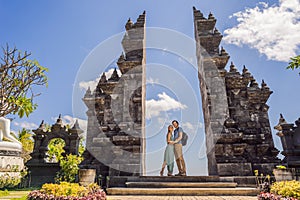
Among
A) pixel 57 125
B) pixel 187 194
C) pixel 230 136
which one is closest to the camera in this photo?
pixel 187 194

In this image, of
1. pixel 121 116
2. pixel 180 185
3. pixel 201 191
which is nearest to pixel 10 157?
pixel 121 116

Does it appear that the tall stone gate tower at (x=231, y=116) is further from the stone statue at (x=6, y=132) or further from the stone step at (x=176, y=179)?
the stone statue at (x=6, y=132)

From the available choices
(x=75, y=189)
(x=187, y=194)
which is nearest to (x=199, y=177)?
(x=187, y=194)

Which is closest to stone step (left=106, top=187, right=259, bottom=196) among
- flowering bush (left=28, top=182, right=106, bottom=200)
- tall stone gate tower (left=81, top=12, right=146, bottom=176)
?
tall stone gate tower (left=81, top=12, right=146, bottom=176)

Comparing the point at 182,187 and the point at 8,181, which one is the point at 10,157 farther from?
the point at 182,187

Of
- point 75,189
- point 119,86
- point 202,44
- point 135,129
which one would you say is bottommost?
point 75,189

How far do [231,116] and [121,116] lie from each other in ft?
16.9

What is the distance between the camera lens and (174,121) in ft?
31.9

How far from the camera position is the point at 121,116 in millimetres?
10320

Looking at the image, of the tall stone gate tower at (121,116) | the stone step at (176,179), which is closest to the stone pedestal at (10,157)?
the tall stone gate tower at (121,116)

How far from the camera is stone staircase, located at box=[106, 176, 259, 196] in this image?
702cm

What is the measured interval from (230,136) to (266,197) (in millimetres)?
4599

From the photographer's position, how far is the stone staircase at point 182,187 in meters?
7.02

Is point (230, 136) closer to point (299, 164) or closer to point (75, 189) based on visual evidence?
point (299, 164)
